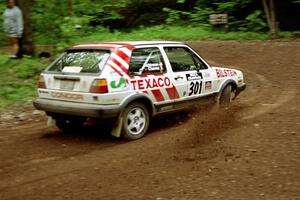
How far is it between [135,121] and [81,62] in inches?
52.1

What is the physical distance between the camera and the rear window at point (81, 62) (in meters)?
7.21

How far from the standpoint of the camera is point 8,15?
14.1m

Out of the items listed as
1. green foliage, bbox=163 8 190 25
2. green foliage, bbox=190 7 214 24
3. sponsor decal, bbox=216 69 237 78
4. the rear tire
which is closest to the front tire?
sponsor decal, bbox=216 69 237 78

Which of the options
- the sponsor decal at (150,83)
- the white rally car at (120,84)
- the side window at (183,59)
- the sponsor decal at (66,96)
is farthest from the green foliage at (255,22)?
the sponsor decal at (66,96)

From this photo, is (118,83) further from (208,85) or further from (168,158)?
(208,85)

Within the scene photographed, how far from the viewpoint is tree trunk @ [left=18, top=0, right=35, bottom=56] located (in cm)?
1401

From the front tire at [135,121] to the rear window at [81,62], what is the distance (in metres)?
0.85

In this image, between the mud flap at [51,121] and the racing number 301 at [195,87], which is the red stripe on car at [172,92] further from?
the mud flap at [51,121]

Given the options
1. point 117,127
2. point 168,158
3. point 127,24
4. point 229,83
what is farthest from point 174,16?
point 168,158

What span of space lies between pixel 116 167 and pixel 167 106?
7.90 ft

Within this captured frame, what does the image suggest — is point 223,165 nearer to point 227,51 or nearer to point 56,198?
point 56,198

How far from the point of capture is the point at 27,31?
1408 cm

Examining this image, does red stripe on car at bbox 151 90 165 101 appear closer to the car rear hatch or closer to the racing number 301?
the racing number 301

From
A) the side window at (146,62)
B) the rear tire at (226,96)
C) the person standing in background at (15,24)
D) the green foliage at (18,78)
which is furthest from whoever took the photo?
the person standing in background at (15,24)
